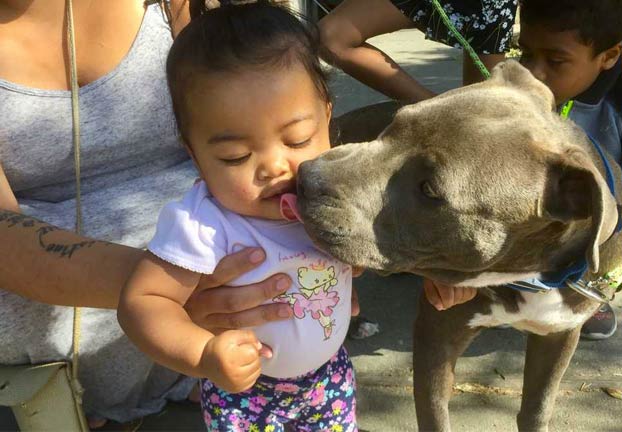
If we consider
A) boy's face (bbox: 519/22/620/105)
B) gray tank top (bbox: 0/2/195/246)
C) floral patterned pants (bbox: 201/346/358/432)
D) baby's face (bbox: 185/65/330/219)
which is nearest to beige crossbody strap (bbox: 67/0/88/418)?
gray tank top (bbox: 0/2/195/246)

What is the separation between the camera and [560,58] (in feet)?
10.2

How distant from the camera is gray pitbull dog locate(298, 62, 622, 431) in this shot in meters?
1.98

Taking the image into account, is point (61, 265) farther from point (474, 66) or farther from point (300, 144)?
point (474, 66)

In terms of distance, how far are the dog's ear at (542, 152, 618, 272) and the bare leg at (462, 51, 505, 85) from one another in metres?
1.05

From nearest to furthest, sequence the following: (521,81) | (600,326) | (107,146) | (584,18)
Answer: (521,81) → (107,146) → (584,18) → (600,326)

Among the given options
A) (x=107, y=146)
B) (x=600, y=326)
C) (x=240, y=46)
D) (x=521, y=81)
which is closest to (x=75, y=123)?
(x=107, y=146)

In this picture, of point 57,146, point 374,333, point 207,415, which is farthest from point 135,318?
point 374,333

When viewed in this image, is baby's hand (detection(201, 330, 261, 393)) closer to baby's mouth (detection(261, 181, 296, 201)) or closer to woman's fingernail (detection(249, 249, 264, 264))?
woman's fingernail (detection(249, 249, 264, 264))

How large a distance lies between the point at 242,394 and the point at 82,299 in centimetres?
65

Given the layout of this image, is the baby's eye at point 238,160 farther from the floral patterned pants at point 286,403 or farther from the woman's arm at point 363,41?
the woman's arm at point 363,41

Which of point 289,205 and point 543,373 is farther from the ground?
point 289,205

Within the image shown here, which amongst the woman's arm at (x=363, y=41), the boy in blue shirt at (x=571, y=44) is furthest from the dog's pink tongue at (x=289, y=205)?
the boy in blue shirt at (x=571, y=44)

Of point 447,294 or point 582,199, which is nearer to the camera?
point 582,199

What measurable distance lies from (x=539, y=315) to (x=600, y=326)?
1370 millimetres
